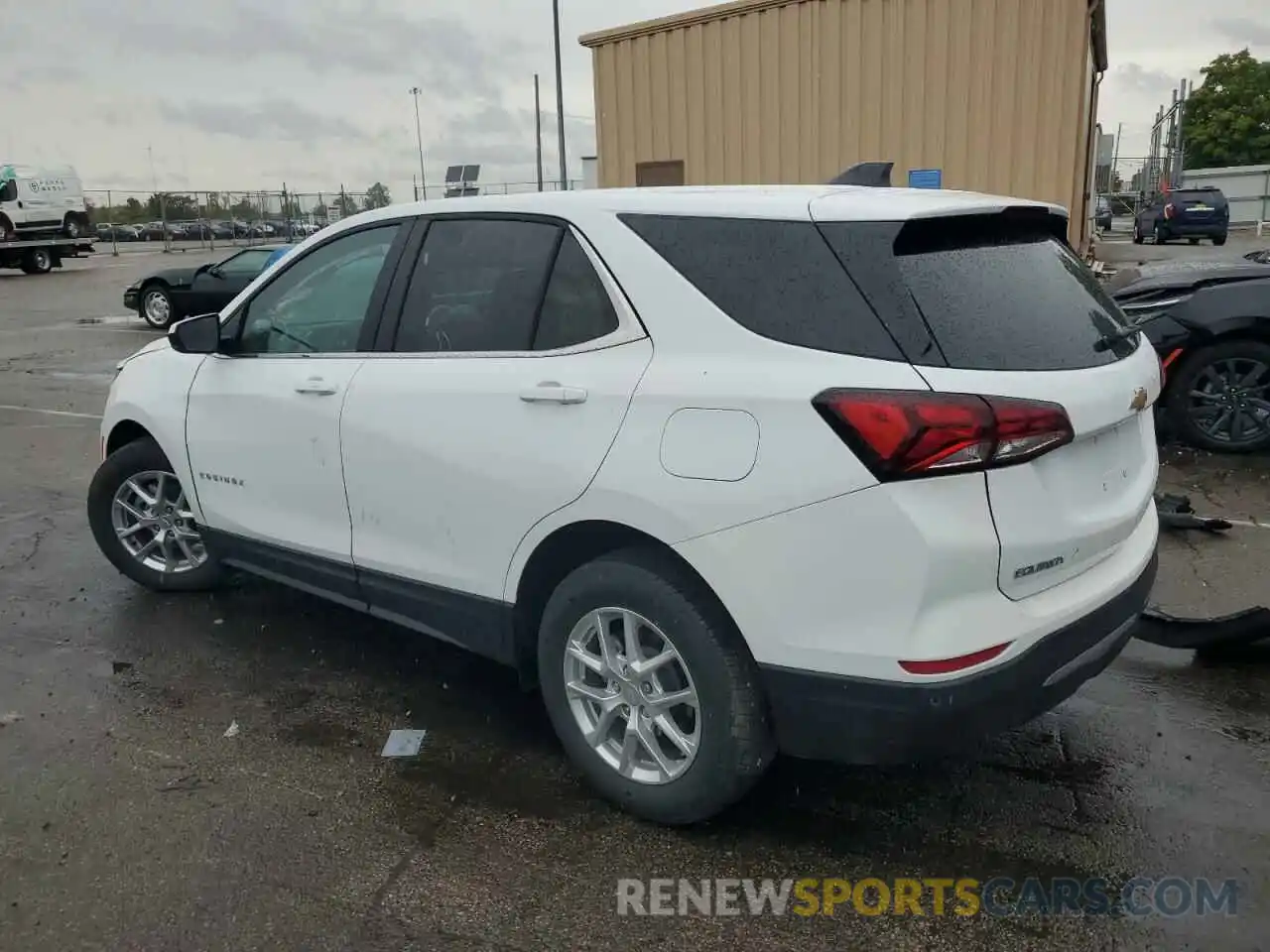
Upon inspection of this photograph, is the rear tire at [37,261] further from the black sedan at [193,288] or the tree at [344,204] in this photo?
the tree at [344,204]

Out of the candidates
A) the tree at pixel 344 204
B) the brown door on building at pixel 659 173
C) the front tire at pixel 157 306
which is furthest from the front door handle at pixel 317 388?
the tree at pixel 344 204

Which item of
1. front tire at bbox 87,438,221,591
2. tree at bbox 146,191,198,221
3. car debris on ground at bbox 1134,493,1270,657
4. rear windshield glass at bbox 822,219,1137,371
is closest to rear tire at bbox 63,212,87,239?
tree at bbox 146,191,198,221

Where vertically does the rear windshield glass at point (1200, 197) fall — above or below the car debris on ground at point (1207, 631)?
above

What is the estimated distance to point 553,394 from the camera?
300 cm

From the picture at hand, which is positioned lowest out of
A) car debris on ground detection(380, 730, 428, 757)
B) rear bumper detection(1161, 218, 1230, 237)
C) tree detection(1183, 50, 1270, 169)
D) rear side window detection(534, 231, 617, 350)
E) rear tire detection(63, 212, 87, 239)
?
car debris on ground detection(380, 730, 428, 757)

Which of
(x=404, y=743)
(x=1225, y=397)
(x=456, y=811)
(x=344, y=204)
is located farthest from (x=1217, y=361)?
(x=344, y=204)

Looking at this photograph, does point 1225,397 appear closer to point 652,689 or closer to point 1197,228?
point 652,689

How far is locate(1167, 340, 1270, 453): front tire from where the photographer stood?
6.84 metres

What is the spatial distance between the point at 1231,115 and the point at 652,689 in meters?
75.8

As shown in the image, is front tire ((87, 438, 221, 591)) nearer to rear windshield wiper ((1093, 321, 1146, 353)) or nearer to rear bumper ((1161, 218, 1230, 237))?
rear windshield wiper ((1093, 321, 1146, 353))

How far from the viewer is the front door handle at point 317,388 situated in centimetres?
371

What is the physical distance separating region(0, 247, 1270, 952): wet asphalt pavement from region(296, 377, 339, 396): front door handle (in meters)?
1.11

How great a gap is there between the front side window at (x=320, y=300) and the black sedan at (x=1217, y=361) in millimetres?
5088

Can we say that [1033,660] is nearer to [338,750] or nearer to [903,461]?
→ [903,461]
